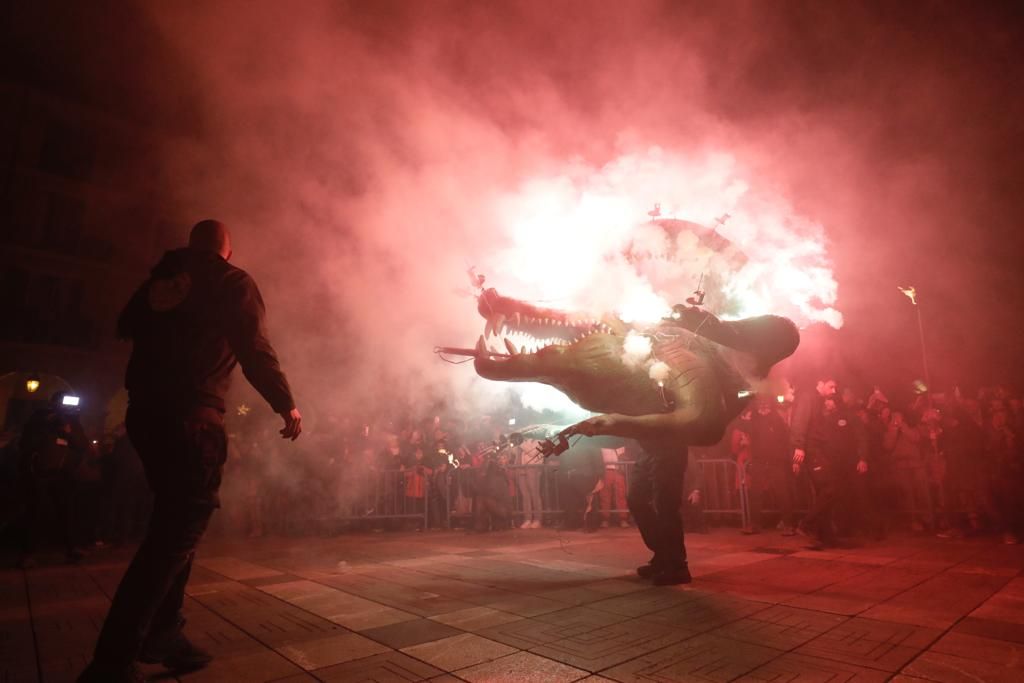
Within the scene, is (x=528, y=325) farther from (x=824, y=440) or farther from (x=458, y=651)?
(x=824, y=440)

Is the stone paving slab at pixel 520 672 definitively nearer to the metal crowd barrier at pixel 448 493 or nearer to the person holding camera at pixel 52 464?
the person holding camera at pixel 52 464

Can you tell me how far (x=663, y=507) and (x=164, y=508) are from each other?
12.6 ft

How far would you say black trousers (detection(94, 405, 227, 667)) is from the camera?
2.36 meters

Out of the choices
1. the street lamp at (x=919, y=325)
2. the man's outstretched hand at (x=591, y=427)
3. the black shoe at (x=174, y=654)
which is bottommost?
the black shoe at (x=174, y=654)

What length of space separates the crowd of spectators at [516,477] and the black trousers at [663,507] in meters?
1.71

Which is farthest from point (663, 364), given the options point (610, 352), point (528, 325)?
point (528, 325)

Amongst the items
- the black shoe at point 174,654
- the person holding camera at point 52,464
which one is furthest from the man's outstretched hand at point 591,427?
the person holding camera at point 52,464

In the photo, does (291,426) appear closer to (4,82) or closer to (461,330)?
(461,330)

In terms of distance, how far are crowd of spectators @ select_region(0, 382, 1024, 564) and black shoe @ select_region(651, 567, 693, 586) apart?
2171 mm

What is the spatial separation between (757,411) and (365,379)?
7114mm

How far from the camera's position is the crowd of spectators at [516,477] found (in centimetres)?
778

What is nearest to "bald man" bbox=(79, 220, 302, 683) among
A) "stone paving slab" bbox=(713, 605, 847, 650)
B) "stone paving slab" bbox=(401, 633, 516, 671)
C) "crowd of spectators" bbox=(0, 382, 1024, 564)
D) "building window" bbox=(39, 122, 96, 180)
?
"stone paving slab" bbox=(401, 633, 516, 671)

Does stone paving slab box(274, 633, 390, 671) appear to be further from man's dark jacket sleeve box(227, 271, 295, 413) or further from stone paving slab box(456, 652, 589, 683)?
man's dark jacket sleeve box(227, 271, 295, 413)

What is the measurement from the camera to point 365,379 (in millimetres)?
10648
